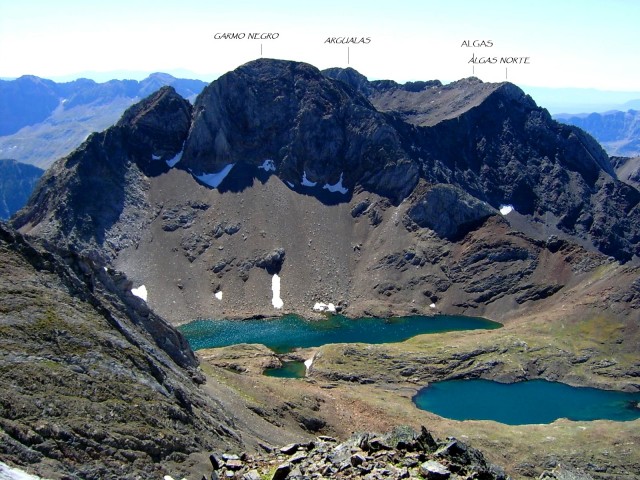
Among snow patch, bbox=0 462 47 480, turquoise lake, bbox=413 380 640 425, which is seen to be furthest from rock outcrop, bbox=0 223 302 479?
turquoise lake, bbox=413 380 640 425

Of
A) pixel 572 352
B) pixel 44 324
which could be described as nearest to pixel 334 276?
pixel 572 352

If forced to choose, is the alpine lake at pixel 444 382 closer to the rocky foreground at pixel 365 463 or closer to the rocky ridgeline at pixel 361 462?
the rocky foreground at pixel 365 463

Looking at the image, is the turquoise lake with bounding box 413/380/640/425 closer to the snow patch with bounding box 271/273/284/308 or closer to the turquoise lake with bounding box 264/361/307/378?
the turquoise lake with bounding box 264/361/307/378

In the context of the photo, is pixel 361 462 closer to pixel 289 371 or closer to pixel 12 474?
pixel 12 474

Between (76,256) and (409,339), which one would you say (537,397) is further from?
(76,256)

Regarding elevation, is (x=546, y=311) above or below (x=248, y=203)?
below

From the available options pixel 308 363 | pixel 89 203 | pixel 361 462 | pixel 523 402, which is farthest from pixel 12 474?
pixel 89 203
